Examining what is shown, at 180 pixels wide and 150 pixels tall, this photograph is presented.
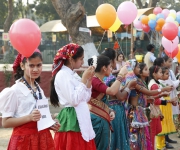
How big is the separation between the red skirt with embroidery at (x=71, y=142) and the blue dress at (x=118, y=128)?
3.31ft

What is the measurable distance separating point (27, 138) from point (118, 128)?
1.64 meters

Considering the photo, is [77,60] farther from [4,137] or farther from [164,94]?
[4,137]

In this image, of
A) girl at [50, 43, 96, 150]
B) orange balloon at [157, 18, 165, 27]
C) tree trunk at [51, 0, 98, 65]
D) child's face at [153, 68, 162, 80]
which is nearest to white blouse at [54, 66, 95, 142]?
girl at [50, 43, 96, 150]

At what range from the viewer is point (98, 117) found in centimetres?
357

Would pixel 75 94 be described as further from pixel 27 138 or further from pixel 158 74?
pixel 158 74

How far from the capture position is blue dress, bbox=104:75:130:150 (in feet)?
13.3

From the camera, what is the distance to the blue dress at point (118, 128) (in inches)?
160

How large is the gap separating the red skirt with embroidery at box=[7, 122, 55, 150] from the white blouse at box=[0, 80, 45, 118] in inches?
4.5

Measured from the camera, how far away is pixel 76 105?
3.00 m

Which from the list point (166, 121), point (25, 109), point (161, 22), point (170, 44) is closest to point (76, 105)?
point (25, 109)

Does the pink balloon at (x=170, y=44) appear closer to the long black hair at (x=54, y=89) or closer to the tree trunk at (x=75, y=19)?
the tree trunk at (x=75, y=19)

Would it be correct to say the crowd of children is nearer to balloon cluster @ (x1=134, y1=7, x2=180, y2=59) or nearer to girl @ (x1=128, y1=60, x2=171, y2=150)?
girl @ (x1=128, y1=60, x2=171, y2=150)

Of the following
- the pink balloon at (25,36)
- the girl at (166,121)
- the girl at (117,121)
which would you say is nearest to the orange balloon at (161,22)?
the girl at (166,121)

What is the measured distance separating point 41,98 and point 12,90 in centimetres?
25
